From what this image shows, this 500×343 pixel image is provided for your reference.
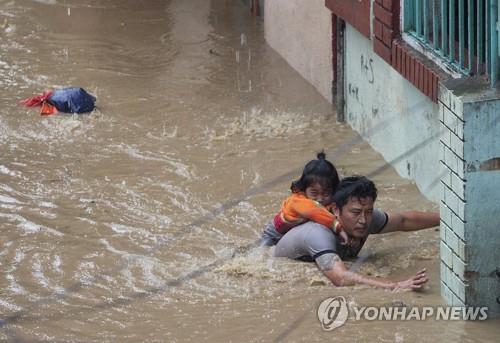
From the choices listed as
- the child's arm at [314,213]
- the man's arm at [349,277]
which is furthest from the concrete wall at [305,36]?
the man's arm at [349,277]

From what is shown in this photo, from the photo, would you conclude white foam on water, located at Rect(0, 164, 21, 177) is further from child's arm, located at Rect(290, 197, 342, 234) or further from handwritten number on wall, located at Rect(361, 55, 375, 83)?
child's arm, located at Rect(290, 197, 342, 234)

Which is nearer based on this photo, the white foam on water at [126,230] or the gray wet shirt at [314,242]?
the gray wet shirt at [314,242]

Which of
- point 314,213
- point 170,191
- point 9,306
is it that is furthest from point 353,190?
point 170,191

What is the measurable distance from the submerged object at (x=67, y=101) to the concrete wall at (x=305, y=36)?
7.76 ft

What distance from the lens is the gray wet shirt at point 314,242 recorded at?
7547mm

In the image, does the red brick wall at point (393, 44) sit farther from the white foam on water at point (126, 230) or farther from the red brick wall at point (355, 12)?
the white foam on water at point (126, 230)

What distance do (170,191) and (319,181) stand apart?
2291mm

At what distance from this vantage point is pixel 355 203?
24.6 feet

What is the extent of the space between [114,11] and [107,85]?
3.82m

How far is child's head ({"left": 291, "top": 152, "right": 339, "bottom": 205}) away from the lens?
7.73m

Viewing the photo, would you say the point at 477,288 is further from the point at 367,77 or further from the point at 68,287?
the point at 367,77

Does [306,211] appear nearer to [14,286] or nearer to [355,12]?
[14,286]

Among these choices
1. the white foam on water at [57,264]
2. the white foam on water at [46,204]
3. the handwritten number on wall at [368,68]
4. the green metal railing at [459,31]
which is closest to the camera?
the green metal railing at [459,31]

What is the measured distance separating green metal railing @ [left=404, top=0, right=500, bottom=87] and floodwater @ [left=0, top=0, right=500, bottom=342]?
3.93 ft
